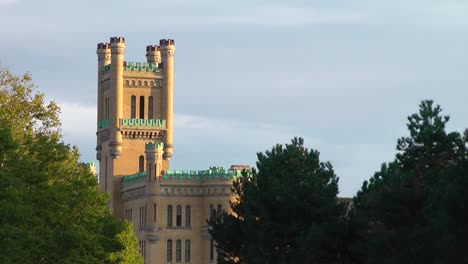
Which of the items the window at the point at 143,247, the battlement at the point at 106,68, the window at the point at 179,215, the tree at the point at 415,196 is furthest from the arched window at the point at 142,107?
the tree at the point at 415,196

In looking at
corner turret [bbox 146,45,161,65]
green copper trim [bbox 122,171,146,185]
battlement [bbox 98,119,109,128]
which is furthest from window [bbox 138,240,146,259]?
corner turret [bbox 146,45,161,65]

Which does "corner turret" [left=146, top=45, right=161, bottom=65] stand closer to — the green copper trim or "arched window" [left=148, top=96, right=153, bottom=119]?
"arched window" [left=148, top=96, right=153, bottom=119]

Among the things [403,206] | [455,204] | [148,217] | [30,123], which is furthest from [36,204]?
[148,217]

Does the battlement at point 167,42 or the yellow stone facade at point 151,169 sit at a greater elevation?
the battlement at point 167,42

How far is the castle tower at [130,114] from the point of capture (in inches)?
7318

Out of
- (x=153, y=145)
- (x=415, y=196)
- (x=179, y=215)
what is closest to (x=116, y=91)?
(x=153, y=145)

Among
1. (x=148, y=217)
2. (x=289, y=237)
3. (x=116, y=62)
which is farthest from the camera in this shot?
(x=116, y=62)

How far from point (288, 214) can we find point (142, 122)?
110604mm

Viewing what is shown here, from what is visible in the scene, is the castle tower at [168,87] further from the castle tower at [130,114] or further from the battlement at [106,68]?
the battlement at [106,68]

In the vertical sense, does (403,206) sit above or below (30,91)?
below

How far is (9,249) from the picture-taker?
217 ft

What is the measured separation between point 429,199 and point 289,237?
62.4 feet

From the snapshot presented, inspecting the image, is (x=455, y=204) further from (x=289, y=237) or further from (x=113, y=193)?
(x=113, y=193)

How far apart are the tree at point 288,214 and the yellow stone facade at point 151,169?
90.8 meters
